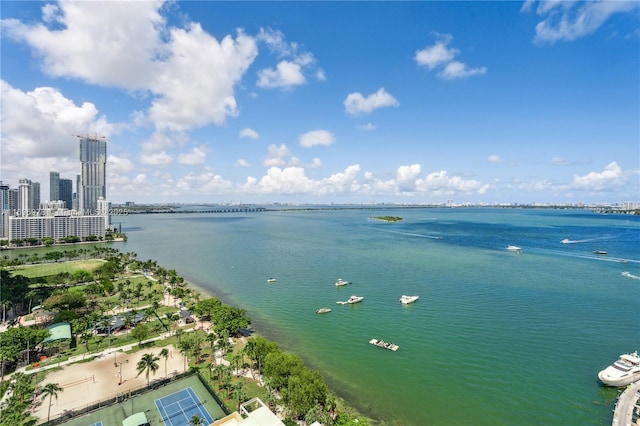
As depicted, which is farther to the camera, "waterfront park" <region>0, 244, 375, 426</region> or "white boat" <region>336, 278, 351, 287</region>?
"white boat" <region>336, 278, 351, 287</region>

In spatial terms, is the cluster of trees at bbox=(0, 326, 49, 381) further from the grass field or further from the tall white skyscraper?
the tall white skyscraper

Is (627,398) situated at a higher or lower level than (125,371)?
higher

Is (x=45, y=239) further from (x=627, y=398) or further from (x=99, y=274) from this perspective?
(x=627, y=398)

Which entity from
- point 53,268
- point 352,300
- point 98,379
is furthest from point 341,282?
point 53,268

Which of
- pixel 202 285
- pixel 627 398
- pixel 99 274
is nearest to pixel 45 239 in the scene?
pixel 99 274

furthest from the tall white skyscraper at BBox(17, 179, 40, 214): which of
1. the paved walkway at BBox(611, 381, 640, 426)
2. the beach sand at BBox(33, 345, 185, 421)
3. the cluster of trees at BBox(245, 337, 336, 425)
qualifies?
the paved walkway at BBox(611, 381, 640, 426)

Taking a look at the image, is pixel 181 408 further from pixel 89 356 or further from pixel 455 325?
pixel 455 325

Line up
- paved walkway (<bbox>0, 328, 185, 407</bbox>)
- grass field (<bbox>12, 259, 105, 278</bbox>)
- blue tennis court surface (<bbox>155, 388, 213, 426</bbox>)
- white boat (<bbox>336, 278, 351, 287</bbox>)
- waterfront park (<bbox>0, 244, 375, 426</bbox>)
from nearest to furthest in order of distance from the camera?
1. blue tennis court surface (<bbox>155, 388, 213, 426</bbox>)
2. waterfront park (<bbox>0, 244, 375, 426</bbox>)
3. paved walkway (<bbox>0, 328, 185, 407</bbox>)
4. white boat (<bbox>336, 278, 351, 287</bbox>)
5. grass field (<bbox>12, 259, 105, 278</bbox>)
